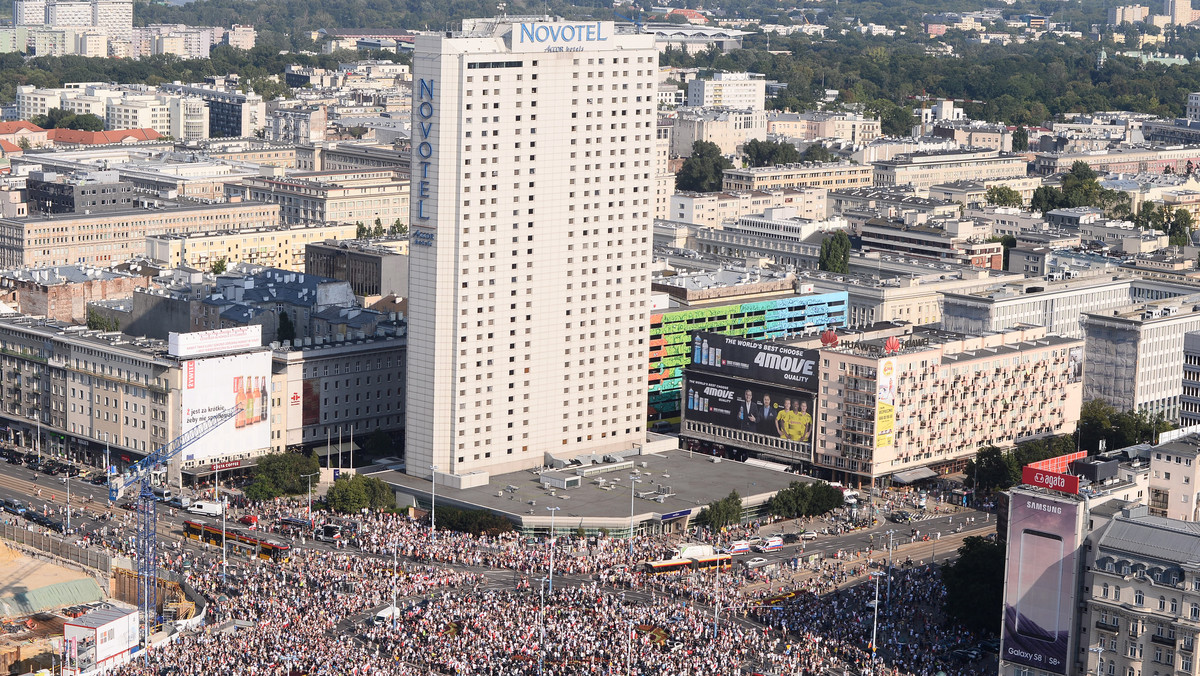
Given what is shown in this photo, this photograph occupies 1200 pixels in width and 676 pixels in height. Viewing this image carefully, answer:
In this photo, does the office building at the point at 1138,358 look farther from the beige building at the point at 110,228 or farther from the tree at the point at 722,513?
the beige building at the point at 110,228

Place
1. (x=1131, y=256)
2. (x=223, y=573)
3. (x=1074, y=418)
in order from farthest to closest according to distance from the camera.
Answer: (x=1131, y=256)
(x=1074, y=418)
(x=223, y=573)

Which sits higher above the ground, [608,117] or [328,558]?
[608,117]

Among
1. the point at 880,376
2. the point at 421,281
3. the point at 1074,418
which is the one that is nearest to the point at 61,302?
the point at 421,281

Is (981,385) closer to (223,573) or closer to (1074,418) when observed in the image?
(1074,418)

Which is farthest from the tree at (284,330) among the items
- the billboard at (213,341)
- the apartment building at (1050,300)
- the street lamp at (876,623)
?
the street lamp at (876,623)

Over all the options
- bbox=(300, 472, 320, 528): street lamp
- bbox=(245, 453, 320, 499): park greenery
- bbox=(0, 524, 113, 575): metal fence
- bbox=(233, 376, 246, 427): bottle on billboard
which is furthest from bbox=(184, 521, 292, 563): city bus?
bbox=(233, 376, 246, 427): bottle on billboard

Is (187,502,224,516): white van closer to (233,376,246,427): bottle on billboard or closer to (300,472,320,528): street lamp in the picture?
(300,472,320,528): street lamp

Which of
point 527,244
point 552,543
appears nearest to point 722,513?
point 552,543
